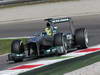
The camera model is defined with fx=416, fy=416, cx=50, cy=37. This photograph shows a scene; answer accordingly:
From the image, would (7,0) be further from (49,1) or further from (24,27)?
(24,27)

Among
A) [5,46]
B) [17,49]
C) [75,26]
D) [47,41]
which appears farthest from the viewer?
[75,26]

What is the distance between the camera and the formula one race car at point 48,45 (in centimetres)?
1166

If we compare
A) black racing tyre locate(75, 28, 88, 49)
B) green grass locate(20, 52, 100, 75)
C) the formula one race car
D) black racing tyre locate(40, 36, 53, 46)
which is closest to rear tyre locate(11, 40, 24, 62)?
the formula one race car

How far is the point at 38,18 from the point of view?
94.6ft

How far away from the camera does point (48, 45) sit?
39.2ft

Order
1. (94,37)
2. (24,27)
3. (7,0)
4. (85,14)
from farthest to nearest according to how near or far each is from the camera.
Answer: (7,0) → (85,14) → (24,27) → (94,37)

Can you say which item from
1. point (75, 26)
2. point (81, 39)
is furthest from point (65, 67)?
point (75, 26)

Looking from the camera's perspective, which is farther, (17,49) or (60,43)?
(17,49)

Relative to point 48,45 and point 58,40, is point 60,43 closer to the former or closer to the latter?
point 58,40

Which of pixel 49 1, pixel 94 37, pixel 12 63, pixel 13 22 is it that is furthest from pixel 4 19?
pixel 12 63

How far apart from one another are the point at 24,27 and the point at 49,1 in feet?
23.5

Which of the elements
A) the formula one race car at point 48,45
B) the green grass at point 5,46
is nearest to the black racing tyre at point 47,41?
the formula one race car at point 48,45

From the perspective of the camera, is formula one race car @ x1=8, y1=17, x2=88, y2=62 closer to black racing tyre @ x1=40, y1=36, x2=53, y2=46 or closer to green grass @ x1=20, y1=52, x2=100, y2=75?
black racing tyre @ x1=40, y1=36, x2=53, y2=46

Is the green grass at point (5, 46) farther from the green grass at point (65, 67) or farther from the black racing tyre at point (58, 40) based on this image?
the green grass at point (65, 67)
